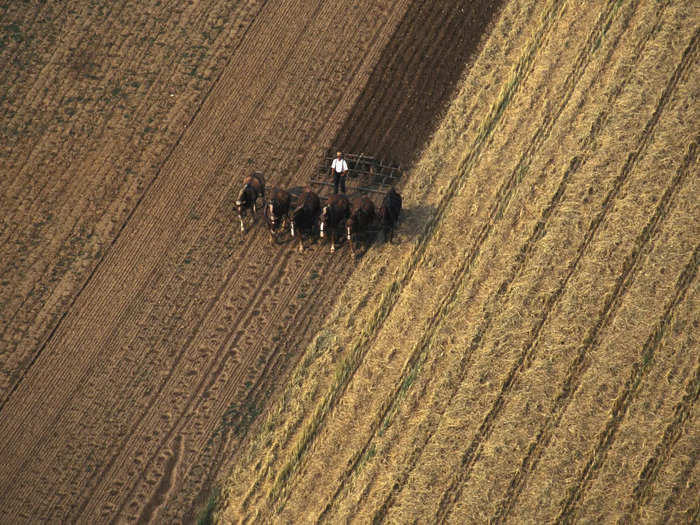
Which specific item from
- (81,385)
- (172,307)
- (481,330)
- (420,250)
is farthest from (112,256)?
(481,330)

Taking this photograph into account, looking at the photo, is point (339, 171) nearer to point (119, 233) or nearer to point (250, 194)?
point (250, 194)

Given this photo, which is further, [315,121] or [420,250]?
[315,121]

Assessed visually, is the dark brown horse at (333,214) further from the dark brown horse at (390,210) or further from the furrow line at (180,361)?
the furrow line at (180,361)

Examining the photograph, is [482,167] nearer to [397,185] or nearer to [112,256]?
[397,185]

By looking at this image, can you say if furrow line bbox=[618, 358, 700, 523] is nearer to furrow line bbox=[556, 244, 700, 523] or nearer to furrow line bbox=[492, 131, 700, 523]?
furrow line bbox=[556, 244, 700, 523]

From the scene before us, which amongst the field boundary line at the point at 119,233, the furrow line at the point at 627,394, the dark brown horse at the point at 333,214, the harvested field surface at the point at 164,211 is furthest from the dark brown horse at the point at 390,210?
the furrow line at the point at 627,394

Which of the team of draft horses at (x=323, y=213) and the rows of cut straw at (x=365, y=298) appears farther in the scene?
the team of draft horses at (x=323, y=213)
